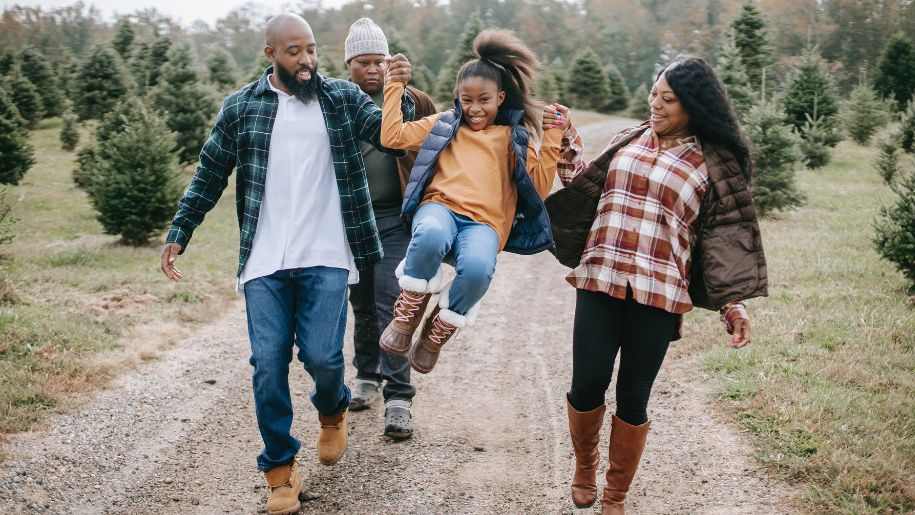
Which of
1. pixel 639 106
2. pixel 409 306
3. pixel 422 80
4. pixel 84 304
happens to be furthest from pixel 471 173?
pixel 639 106

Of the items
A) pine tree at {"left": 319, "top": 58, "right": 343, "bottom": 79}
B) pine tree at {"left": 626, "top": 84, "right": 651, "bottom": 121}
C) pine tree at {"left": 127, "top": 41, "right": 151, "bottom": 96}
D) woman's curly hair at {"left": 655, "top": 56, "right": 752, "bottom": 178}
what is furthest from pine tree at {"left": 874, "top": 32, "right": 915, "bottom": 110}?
woman's curly hair at {"left": 655, "top": 56, "right": 752, "bottom": 178}

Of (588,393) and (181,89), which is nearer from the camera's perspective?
(588,393)

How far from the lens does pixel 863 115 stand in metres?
28.1

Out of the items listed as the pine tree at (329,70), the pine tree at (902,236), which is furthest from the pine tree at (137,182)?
the pine tree at (329,70)

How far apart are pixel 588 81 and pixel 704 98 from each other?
42.4m

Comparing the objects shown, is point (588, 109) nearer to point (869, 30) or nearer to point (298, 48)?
point (869, 30)

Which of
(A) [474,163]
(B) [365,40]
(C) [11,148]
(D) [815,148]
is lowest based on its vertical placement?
(D) [815,148]

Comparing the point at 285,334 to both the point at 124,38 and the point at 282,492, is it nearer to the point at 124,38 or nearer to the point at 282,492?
the point at 282,492

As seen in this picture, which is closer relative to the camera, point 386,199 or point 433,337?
point 433,337

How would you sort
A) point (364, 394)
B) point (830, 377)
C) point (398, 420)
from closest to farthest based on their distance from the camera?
point (398, 420) → point (364, 394) → point (830, 377)

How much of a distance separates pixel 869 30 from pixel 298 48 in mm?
65601

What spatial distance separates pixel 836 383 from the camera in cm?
612

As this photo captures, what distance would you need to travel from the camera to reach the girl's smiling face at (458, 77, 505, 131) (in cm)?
409

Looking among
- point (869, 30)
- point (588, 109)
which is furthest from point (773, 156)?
point (869, 30)
